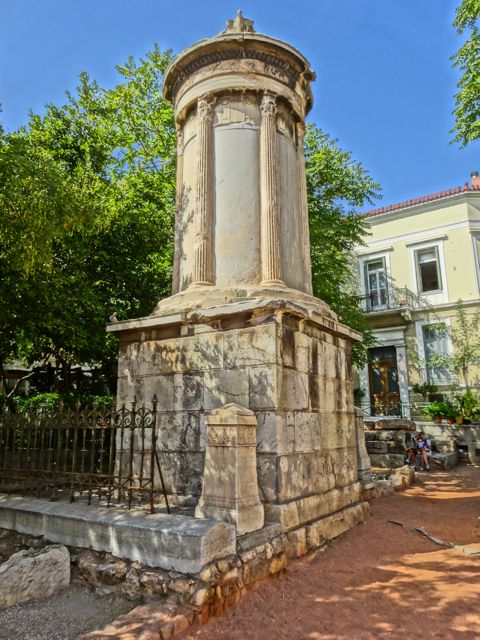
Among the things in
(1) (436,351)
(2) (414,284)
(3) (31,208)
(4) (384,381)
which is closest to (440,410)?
(1) (436,351)

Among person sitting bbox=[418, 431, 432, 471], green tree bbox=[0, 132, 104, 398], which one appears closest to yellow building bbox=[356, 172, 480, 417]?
person sitting bbox=[418, 431, 432, 471]

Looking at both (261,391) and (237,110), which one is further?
(237,110)

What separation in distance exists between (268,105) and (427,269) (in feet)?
57.9

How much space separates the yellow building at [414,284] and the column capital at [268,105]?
51.3ft

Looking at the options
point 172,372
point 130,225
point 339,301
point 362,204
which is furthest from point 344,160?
point 172,372

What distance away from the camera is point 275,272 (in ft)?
20.9

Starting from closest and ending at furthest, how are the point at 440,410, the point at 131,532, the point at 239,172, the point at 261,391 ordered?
the point at 131,532 → the point at 261,391 → the point at 239,172 → the point at 440,410

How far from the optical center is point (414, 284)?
2227 cm

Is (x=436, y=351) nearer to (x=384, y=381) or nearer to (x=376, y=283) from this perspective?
(x=384, y=381)

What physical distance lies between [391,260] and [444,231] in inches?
109

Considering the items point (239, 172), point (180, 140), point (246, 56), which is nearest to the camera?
point (239, 172)

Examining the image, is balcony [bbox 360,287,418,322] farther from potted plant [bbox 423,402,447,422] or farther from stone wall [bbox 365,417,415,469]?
stone wall [bbox 365,417,415,469]

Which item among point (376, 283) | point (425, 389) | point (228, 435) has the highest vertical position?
point (376, 283)

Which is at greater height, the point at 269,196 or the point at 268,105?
the point at 268,105
